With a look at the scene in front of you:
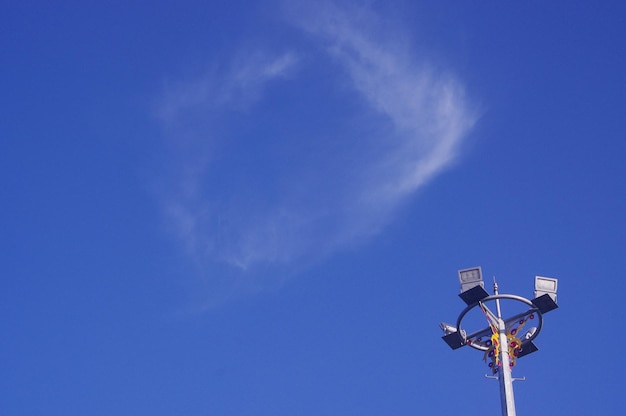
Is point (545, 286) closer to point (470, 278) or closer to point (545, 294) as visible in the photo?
point (545, 294)

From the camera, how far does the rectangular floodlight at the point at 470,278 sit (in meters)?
39.0

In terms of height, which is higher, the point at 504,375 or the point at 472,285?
the point at 472,285

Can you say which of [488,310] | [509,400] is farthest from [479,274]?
[509,400]

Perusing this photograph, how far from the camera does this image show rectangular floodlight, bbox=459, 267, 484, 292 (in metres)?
39.0

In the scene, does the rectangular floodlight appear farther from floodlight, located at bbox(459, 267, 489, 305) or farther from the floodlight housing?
the floodlight housing

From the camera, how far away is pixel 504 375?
124ft

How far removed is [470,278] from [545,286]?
8.79 ft

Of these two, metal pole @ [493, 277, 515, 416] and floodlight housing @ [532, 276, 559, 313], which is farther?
floodlight housing @ [532, 276, 559, 313]

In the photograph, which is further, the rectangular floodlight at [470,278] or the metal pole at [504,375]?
the rectangular floodlight at [470,278]

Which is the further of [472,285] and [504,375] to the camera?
[472,285]

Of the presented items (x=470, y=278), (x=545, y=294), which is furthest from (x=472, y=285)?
(x=545, y=294)

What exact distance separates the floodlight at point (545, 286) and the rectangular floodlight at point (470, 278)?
2038mm

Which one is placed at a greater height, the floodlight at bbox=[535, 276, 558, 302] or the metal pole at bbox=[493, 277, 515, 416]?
the floodlight at bbox=[535, 276, 558, 302]

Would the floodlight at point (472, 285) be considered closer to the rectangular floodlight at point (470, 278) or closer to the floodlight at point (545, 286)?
the rectangular floodlight at point (470, 278)
